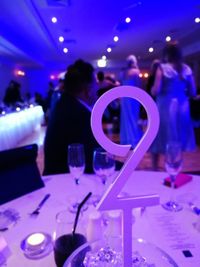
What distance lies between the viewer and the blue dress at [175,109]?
9.64 ft

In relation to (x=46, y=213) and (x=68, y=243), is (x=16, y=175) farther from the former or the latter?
(x=68, y=243)

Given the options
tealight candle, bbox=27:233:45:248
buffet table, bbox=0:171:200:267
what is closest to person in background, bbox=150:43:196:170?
buffet table, bbox=0:171:200:267

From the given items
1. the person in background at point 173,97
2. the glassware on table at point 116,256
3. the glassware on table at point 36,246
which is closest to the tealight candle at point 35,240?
the glassware on table at point 36,246

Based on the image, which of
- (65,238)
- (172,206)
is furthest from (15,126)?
(65,238)

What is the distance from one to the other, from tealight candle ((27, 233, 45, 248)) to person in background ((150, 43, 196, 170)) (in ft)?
8.06

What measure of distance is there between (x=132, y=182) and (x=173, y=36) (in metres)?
7.34

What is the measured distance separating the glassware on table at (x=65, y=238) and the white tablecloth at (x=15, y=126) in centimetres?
388

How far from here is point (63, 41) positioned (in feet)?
25.7

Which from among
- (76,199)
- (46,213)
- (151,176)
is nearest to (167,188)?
(151,176)

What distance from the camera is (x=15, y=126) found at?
534 cm

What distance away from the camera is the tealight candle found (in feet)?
2.16

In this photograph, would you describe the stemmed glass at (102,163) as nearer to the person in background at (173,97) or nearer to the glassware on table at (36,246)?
the glassware on table at (36,246)

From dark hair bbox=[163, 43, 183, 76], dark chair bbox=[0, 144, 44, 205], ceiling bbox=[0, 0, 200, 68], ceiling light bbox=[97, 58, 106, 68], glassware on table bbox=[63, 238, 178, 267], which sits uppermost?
ceiling light bbox=[97, 58, 106, 68]

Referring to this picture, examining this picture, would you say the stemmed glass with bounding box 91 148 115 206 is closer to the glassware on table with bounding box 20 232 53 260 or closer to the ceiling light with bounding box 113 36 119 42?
the glassware on table with bounding box 20 232 53 260
